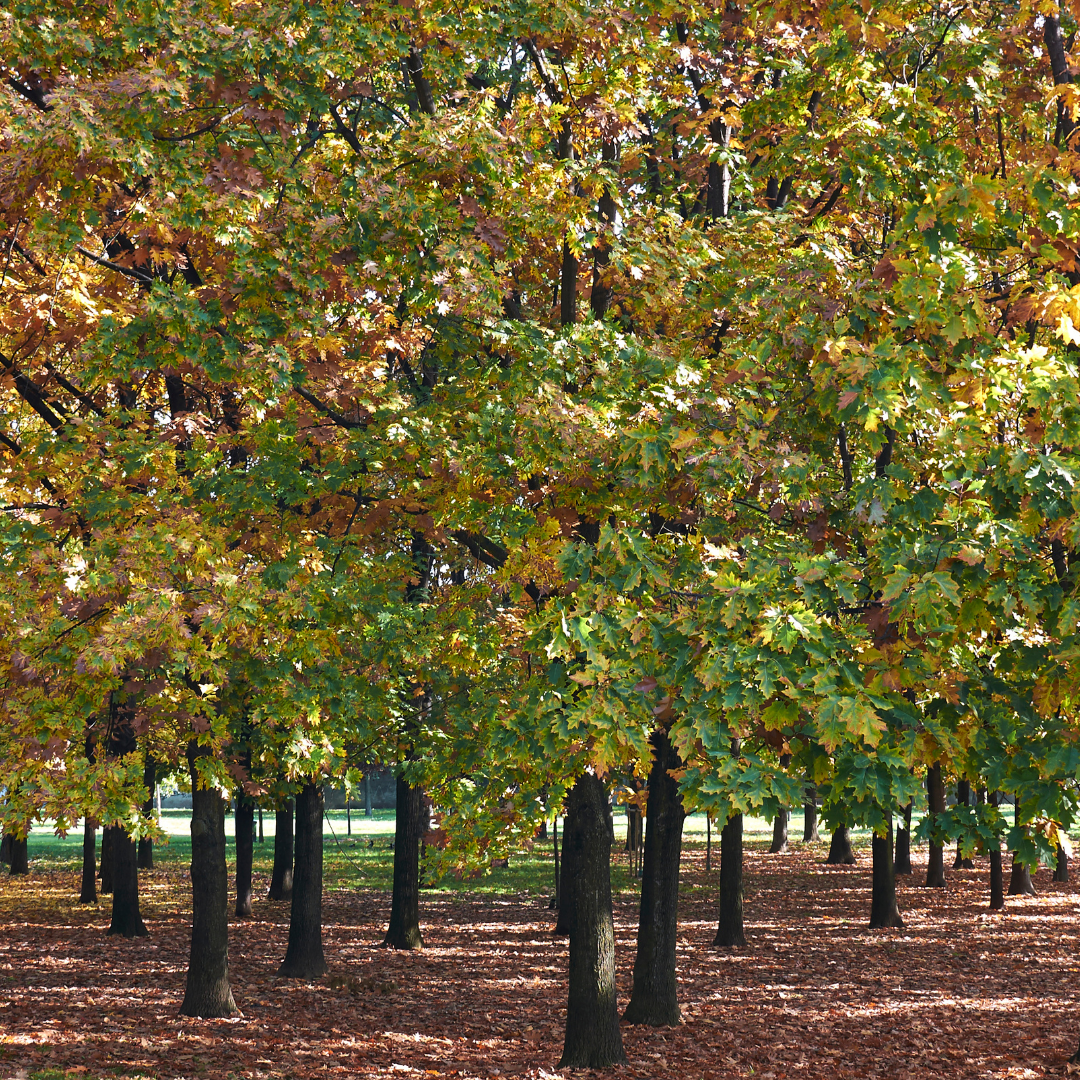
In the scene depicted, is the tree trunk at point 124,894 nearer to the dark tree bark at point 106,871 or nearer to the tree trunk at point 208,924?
the tree trunk at point 208,924

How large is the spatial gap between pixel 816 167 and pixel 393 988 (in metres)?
12.3

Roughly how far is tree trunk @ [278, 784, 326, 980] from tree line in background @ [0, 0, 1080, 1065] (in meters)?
2.75

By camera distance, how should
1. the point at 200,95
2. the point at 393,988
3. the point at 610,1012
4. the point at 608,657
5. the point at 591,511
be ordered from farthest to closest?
the point at 393,988 → the point at 610,1012 → the point at 200,95 → the point at 591,511 → the point at 608,657

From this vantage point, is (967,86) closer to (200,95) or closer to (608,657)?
(608,657)

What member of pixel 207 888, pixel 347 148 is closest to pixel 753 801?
pixel 207 888

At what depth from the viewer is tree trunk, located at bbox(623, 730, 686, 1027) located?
12344 millimetres

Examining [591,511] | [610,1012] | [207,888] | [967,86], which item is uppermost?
[967,86]

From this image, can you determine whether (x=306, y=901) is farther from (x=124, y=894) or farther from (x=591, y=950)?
(x=591, y=950)

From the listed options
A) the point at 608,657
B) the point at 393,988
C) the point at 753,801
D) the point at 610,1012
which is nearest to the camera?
the point at 753,801

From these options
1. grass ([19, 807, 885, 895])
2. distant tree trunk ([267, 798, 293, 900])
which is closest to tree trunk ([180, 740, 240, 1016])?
grass ([19, 807, 885, 895])

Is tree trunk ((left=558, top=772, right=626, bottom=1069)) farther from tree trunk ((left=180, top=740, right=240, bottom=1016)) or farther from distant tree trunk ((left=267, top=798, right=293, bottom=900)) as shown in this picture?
distant tree trunk ((left=267, top=798, right=293, bottom=900))

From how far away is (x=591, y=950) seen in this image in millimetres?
10805

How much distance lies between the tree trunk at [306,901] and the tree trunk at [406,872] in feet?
8.03

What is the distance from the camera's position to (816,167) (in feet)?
29.2
